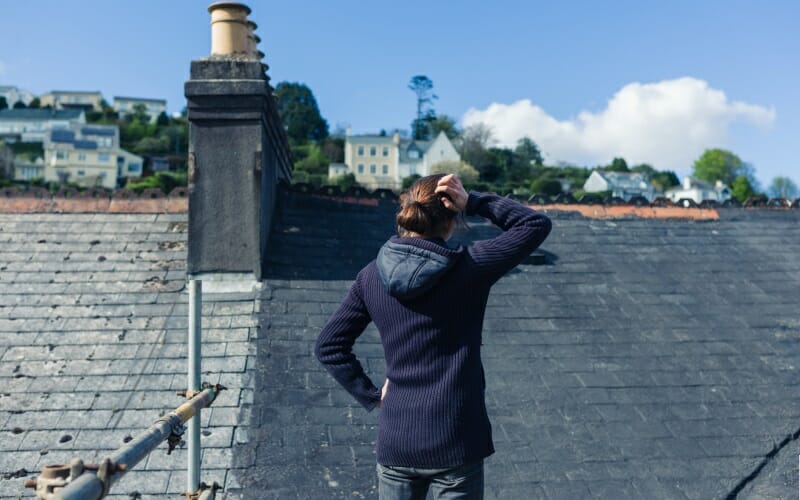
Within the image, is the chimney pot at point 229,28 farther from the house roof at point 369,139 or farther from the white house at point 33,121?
the white house at point 33,121

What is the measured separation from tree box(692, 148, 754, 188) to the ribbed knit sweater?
104867 millimetres

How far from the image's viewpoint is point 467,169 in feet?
245

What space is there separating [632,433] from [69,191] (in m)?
5.70

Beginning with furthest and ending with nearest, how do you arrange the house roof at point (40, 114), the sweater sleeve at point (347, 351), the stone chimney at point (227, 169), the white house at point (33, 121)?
the house roof at point (40, 114), the white house at point (33, 121), the stone chimney at point (227, 169), the sweater sleeve at point (347, 351)

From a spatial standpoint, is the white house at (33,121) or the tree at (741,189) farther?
the white house at (33,121)

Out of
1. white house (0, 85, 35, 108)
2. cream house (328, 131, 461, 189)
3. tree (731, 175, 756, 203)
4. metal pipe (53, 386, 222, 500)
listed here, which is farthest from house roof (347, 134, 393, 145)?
metal pipe (53, 386, 222, 500)

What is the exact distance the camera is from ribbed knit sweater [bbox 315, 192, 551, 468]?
2566mm

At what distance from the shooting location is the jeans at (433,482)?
2561 millimetres

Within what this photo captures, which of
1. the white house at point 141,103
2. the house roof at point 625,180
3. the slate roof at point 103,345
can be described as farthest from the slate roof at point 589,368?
the white house at point 141,103

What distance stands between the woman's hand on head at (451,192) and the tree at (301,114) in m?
101

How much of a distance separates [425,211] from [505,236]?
318 mm

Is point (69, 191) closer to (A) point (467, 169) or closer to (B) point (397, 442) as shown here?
(B) point (397, 442)

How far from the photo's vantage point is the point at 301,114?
10362 cm

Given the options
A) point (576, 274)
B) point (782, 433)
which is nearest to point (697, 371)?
point (782, 433)
